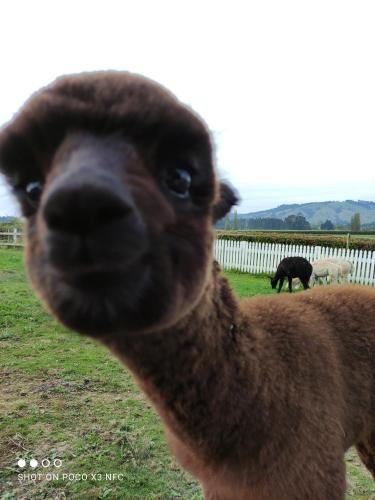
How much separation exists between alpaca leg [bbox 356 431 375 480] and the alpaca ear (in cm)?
212

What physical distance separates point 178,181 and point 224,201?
0.64 metres

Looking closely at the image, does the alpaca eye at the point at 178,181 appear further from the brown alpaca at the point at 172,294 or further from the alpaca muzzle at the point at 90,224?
the alpaca muzzle at the point at 90,224

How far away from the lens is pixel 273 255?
17.9 meters

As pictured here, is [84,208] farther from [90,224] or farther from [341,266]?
[341,266]

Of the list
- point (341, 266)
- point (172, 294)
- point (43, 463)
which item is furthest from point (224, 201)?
point (341, 266)

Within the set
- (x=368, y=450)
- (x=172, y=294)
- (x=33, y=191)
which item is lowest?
(x=368, y=450)

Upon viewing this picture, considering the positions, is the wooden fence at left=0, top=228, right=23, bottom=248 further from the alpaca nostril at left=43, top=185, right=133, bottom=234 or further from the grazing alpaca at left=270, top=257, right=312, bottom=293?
the alpaca nostril at left=43, top=185, right=133, bottom=234

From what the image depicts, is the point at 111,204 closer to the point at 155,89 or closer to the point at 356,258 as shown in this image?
the point at 155,89

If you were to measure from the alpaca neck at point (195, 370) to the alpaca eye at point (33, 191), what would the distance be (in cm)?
71

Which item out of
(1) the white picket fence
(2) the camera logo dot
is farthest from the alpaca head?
(1) the white picket fence

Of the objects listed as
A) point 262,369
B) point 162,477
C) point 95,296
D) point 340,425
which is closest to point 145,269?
point 95,296

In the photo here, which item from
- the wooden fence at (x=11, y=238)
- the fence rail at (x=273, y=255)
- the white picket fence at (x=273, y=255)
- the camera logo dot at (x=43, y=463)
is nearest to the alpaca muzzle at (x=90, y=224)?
the camera logo dot at (x=43, y=463)

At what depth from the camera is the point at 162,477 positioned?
3633mm

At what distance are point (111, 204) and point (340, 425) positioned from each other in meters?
2.02
